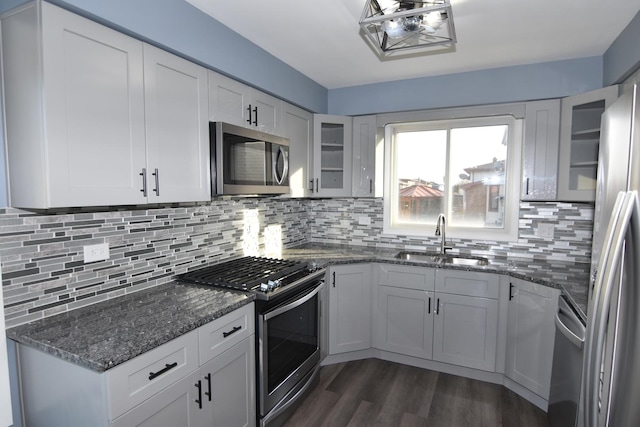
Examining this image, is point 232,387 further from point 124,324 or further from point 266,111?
point 266,111

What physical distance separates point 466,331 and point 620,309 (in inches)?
75.6

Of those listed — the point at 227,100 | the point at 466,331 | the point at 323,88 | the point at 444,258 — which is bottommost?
the point at 466,331

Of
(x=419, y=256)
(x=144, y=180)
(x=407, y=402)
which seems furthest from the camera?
(x=419, y=256)

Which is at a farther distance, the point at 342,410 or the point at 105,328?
the point at 342,410

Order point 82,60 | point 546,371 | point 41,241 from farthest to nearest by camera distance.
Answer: point 546,371 < point 41,241 < point 82,60

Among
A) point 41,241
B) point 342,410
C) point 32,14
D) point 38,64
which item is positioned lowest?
point 342,410

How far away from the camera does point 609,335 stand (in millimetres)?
954

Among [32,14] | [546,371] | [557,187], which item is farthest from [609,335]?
[32,14]

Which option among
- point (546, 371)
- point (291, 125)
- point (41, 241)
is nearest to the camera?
point (41, 241)

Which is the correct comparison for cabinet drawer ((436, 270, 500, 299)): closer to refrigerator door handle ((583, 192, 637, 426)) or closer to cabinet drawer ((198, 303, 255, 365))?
cabinet drawer ((198, 303, 255, 365))

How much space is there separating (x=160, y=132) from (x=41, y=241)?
731 mm

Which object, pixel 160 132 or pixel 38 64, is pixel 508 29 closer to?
pixel 160 132

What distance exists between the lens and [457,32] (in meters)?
2.22

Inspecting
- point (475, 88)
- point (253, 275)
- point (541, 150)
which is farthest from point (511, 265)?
point (253, 275)
